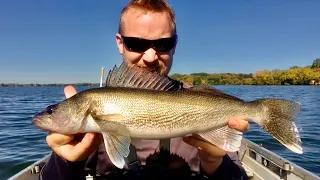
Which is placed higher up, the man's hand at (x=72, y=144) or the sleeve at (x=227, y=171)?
the man's hand at (x=72, y=144)

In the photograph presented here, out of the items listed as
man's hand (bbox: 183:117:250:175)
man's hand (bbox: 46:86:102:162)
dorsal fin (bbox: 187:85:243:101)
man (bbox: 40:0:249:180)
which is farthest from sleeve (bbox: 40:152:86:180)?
dorsal fin (bbox: 187:85:243:101)

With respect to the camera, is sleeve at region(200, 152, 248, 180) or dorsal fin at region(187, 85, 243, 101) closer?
dorsal fin at region(187, 85, 243, 101)

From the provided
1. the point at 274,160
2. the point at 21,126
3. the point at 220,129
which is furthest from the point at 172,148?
the point at 21,126

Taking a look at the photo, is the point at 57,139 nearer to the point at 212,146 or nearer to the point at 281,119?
the point at 212,146

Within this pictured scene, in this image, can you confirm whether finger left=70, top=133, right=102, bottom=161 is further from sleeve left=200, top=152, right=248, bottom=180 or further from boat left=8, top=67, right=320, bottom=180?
sleeve left=200, top=152, right=248, bottom=180

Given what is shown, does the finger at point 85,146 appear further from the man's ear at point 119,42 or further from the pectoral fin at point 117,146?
the man's ear at point 119,42

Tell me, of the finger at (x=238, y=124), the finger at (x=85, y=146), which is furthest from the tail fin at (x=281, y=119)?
the finger at (x=85, y=146)

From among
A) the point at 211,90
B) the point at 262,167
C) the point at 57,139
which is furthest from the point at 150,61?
the point at 262,167
